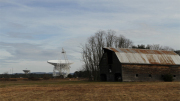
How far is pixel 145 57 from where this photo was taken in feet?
147

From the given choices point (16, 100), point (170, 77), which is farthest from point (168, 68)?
point (16, 100)

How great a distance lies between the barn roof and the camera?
42.8 metres

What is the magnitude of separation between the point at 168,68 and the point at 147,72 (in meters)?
5.33

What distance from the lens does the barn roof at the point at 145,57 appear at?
140 ft

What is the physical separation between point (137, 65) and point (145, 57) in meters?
3.31

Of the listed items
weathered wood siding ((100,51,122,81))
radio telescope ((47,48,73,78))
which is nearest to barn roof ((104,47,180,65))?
weathered wood siding ((100,51,122,81))

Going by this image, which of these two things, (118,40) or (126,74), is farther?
(118,40)

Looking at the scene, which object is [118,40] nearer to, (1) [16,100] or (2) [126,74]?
(2) [126,74]

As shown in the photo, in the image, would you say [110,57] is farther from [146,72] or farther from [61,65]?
[61,65]

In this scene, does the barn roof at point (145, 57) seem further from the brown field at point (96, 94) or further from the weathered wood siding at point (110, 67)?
the brown field at point (96, 94)

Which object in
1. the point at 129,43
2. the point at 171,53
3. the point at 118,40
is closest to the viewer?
the point at 171,53

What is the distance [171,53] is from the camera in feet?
162

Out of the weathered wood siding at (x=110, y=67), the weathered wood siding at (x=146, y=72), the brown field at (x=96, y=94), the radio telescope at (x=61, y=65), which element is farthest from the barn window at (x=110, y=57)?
the radio telescope at (x=61, y=65)

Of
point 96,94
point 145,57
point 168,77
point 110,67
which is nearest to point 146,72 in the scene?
point 145,57
